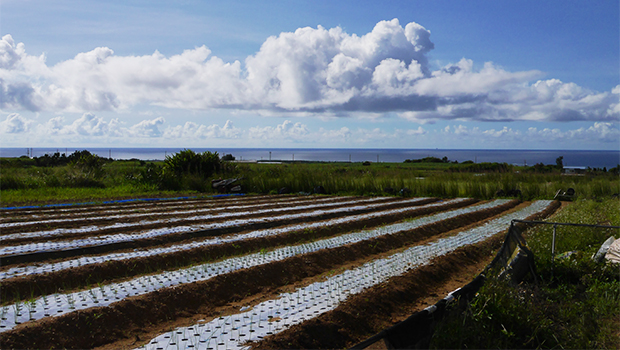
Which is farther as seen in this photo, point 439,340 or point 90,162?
point 90,162

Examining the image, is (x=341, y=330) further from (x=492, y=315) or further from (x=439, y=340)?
(x=492, y=315)

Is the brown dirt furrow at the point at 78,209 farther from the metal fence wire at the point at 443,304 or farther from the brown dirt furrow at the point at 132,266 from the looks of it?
the metal fence wire at the point at 443,304

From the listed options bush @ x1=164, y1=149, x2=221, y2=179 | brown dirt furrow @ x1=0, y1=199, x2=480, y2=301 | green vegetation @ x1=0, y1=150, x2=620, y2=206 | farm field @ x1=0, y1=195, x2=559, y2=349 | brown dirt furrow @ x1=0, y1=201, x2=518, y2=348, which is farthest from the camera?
bush @ x1=164, y1=149, x2=221, y2=179

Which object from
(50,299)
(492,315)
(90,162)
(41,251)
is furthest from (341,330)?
(90,162)

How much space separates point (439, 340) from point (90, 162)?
17393 mm

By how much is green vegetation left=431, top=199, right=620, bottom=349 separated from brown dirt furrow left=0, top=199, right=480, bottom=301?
3315mm

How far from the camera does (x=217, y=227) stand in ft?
24.2

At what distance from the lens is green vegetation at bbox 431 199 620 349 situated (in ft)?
10.7

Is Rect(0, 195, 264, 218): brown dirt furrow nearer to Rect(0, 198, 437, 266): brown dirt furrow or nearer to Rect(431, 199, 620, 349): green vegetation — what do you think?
Rect(0, 198, 437, 266): brown dirt furrow

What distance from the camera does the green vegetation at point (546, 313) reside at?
3.26 metres

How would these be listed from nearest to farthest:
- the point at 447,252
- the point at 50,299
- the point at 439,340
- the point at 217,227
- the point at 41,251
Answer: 1. the point at 439,340
2. the point at 50,299
3. the point at 41,251
4. the point at 447,252
5. the point at 217,227

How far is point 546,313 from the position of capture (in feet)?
12.6

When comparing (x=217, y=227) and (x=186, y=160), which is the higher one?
(x=186, y=160)

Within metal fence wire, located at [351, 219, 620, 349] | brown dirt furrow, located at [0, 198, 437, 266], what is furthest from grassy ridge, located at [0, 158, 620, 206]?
metal fence wire, located at [351, 219, 620, 349]
